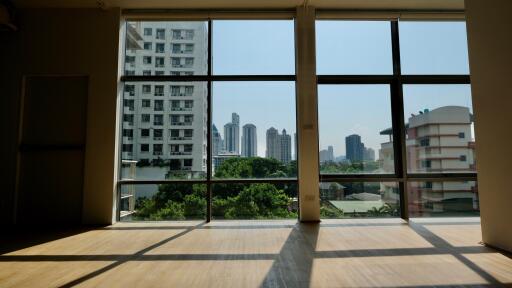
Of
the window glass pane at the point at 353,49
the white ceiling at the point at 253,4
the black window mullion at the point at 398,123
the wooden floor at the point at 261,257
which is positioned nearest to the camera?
the wooden floor at the point at 261,257

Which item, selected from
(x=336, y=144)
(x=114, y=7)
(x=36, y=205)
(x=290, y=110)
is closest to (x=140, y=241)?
(x=36, y=205)

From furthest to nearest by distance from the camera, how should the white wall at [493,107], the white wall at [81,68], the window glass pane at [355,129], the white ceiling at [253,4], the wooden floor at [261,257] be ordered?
the window glass pane at [355,129]
the white ceiling at [253,4]
the white wall at [81,68]
the white wall at [493,107]
the wooden floor at [261,257]

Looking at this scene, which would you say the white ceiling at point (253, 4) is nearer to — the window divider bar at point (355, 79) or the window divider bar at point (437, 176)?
the window divider bar at point (355, 79)

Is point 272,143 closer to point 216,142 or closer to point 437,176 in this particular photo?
point 216,142

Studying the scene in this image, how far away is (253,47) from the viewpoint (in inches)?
207

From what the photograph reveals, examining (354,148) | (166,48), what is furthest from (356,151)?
(166,48)

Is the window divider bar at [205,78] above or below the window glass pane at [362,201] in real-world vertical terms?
above

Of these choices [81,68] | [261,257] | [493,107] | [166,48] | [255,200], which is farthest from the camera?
[166,48]

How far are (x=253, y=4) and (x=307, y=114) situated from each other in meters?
2.12

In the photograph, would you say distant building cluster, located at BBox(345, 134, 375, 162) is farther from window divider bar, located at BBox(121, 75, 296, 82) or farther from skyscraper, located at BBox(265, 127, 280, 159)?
window divider bar, located at BBox(121, 75, 296, 82)

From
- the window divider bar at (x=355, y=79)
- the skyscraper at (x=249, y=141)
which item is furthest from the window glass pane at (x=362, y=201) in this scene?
the window divider bar at (x=355, y=79)

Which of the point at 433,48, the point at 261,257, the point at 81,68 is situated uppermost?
the point at 433,48

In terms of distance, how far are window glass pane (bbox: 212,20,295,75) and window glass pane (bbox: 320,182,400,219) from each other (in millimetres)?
2310

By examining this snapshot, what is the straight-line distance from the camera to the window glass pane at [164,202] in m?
4.95
